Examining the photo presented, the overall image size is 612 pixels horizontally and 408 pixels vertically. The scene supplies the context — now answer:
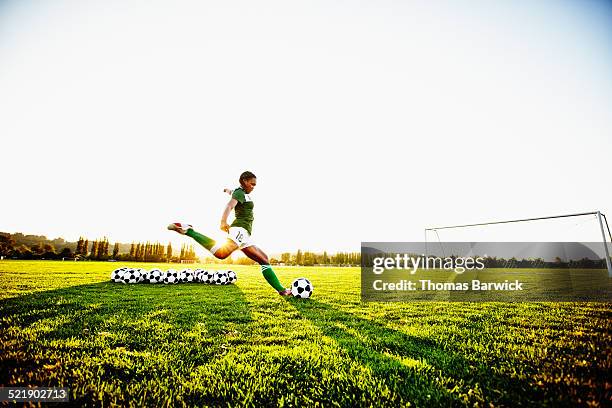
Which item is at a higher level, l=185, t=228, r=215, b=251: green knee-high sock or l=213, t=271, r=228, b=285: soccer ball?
Result: l=185, t=228, r=215, b=251: green knee-high sock

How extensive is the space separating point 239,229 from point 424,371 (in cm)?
490

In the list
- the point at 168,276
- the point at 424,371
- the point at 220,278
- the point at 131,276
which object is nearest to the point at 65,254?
the point at 131,276

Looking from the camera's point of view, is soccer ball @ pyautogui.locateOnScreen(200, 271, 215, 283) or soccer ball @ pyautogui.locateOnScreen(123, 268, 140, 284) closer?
soccer ball @ pyautogui.locateOnScreen(123, 268, 140, 284)

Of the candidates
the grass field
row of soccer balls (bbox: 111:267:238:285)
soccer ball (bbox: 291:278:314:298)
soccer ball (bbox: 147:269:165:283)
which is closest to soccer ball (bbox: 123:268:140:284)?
row of soccer balls (bbox: 111:267:238:285)

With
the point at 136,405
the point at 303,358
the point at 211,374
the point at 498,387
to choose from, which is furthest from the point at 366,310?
the point at 136,405

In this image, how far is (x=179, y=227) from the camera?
6477mm

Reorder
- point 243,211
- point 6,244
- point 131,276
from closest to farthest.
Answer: point 243,211, point 131,276, point 6,244

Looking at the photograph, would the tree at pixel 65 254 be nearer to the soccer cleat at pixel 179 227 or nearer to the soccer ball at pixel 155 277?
the soccer ball at pixel 155 277

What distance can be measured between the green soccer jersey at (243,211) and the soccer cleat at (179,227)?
1013mm

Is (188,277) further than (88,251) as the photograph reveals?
No

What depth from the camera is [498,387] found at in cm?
260

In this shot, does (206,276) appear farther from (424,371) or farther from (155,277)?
(424,371)

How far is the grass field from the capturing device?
247cm

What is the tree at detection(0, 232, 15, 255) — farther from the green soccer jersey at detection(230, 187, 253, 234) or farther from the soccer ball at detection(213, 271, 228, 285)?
the green soccer jersey at detection(230, 187, 253, 234)
